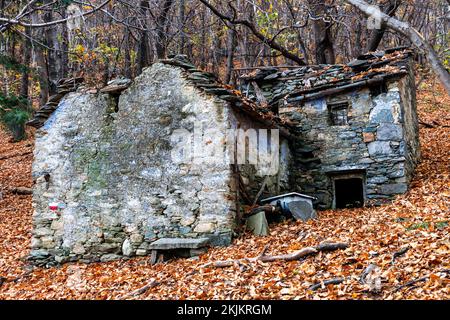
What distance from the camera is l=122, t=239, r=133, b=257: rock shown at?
7.95m

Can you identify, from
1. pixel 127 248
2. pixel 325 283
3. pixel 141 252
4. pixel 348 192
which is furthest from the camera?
pixel 348 192

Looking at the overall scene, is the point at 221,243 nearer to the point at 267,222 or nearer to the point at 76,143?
the point at 267,222

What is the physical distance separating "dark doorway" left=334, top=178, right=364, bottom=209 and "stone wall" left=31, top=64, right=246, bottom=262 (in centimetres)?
453

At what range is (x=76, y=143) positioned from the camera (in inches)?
343

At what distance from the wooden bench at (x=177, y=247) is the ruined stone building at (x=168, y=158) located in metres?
0.28

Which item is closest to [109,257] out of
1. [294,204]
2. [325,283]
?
[294,204]

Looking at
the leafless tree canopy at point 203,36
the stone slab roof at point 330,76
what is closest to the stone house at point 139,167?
the stone slab roof at point 330,76

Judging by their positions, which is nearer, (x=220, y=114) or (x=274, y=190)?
(x=220, y=114)

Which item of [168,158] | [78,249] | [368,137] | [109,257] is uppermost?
[368,137]

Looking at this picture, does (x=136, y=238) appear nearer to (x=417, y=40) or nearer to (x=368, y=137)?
(x=417, y=40)

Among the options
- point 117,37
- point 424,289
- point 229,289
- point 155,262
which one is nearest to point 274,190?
point 155,262

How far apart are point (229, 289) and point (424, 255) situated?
2.47m

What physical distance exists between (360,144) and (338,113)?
104 centimetres

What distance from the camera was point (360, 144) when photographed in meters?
10.4
